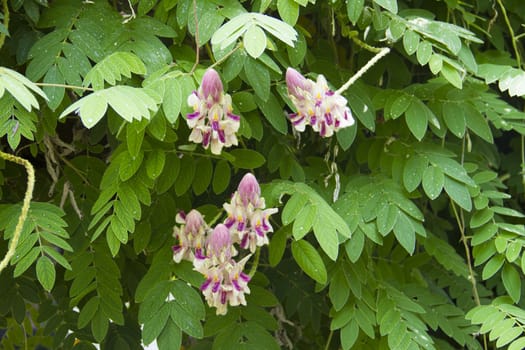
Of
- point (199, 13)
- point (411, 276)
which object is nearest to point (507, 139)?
point (411, 276)

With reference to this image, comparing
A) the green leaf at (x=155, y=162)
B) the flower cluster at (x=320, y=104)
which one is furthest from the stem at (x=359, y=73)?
the green leaf at (x=155, y=162)

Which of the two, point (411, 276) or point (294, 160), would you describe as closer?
point (294, 160)

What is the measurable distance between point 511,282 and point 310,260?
49 cm

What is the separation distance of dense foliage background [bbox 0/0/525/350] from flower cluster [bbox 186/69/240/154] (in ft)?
0.18

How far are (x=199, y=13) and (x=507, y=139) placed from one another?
4.38ft

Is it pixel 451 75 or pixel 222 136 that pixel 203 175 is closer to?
pixel 222 136

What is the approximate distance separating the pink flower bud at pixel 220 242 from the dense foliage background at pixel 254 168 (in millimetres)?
155

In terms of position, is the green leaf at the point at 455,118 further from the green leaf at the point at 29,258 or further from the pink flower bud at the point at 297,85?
the green leaf at the point at 29,258

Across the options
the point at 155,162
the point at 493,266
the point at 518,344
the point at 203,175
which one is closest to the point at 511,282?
the point at 493,266

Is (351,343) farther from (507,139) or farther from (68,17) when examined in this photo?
(507,139)

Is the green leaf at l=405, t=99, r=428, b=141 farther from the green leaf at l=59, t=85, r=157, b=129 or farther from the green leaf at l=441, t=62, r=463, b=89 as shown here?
the green leaf at l=59, t=85, r=157, b=129

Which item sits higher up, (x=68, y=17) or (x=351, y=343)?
(x=68, y=17)

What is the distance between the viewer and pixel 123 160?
1452 mm

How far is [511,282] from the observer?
1.72 metres
